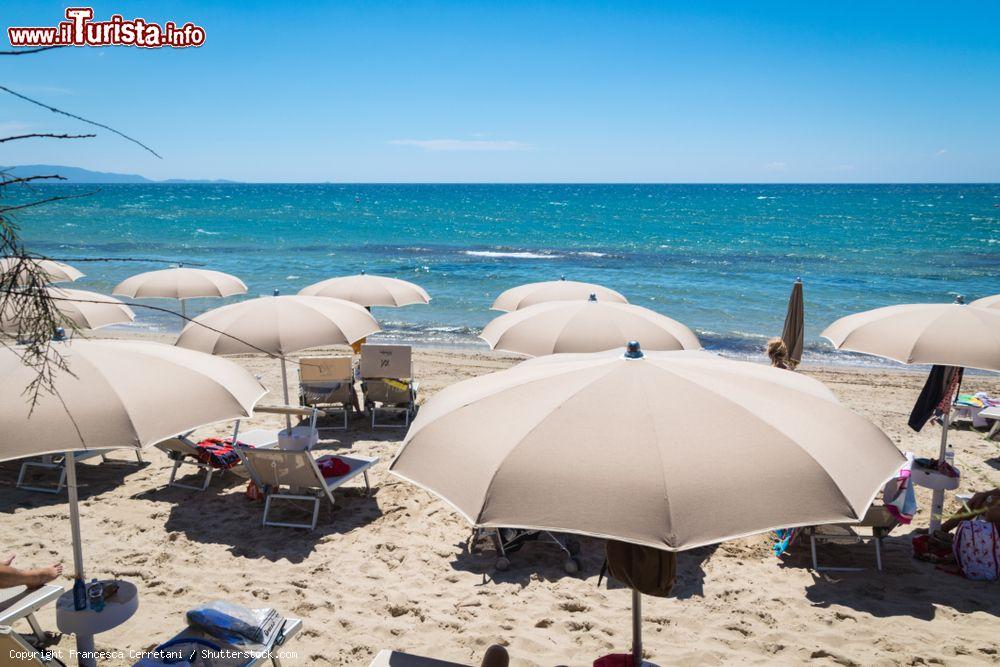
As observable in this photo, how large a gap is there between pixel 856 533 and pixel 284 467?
15.3ft

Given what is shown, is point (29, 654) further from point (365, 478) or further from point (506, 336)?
point (506, 336)

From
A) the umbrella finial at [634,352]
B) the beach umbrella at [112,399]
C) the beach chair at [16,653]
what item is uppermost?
→ the umbrella finial at [634,352]

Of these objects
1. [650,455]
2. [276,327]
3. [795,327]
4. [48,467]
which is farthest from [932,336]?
[48,467]

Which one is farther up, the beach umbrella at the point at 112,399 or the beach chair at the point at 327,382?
the beach umbrella at the point at 112,399

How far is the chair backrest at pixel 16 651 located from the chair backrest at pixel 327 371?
5447 mm

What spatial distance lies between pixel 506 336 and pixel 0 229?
190 inches

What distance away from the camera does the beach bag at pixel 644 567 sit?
2707 mm

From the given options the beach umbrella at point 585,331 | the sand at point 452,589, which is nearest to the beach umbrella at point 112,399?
the sand at point 452,589

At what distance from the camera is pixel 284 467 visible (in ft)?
19.0

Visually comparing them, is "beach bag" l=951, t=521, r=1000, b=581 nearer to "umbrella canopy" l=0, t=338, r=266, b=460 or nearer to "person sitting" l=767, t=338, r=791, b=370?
"person sitting" l=767, t=338, r=791, b=370

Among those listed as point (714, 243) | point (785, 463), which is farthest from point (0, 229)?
point (714, 243)

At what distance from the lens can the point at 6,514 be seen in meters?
5.88

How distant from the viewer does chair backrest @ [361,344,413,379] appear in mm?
8750

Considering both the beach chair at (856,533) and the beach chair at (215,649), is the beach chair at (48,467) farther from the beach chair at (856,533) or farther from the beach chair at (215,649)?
the beach chair at (856,533)
